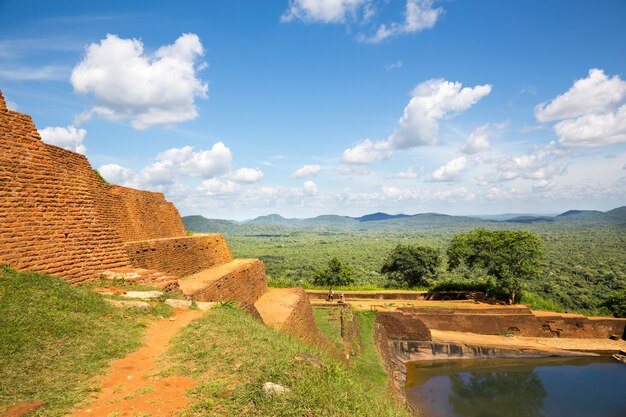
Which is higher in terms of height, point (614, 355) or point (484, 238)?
point (484, 238)

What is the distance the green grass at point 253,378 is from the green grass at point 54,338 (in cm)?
99

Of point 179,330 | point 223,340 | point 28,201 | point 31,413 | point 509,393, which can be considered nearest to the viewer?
point 31,413

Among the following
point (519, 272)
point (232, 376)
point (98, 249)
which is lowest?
point (519, 272)

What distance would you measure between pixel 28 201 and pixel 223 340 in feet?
18.3

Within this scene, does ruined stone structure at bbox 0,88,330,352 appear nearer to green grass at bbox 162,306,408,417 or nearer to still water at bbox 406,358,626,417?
green grass at bbox 162,306,408,417

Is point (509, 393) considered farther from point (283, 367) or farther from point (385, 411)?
point (283, 367)

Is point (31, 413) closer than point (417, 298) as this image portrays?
Yes

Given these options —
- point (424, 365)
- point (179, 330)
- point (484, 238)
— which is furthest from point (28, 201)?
point (484, 238)

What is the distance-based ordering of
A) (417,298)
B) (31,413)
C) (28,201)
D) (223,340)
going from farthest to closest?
(417,298)
(28,201)
(223,340)
(31,413)

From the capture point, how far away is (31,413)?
3.28m

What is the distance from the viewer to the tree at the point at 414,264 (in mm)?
33312

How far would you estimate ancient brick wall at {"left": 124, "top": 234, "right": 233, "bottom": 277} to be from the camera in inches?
433

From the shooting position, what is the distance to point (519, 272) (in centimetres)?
Result: 2612

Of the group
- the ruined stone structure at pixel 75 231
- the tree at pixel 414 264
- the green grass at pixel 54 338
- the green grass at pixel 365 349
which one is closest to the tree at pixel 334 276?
the tree at pixel 414 264
